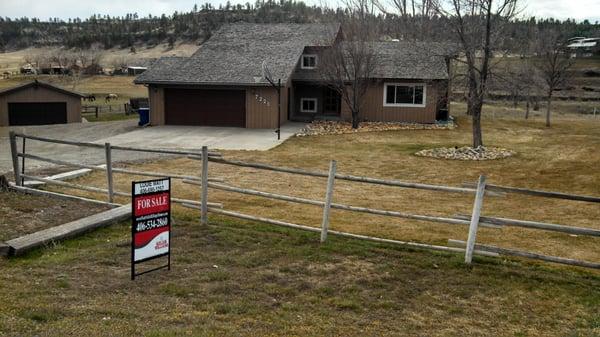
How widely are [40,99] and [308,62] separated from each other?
52.2 ft

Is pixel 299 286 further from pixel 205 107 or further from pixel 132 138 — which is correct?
pixel 205 107

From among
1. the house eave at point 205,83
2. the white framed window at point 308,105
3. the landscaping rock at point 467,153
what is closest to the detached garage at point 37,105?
the house eave at point 205,83

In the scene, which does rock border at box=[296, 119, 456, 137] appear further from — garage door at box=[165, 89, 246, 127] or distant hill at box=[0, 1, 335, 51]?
distant hill at box=[0, 1, 335, 51]

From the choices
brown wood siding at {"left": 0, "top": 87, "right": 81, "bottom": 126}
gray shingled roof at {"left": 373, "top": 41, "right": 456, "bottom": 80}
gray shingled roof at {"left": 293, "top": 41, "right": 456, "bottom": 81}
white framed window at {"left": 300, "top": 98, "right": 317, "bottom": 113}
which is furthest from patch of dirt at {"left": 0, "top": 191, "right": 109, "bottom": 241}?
brown wood siding at {"left": 0, "top": 87, "right": 81, "bottom": 126}

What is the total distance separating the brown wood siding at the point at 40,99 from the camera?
3338cm

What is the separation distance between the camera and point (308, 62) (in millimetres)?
34375

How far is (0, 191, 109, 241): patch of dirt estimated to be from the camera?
9.06 metres

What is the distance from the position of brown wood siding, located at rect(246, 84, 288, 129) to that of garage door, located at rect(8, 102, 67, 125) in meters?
12.2

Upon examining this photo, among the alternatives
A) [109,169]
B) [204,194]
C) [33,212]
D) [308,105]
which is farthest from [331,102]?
[33,212]

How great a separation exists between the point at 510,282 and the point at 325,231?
275 centimetres

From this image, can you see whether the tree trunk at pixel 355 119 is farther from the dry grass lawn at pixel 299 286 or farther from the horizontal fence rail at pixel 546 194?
the horizontal fence rail at pixel 546 194

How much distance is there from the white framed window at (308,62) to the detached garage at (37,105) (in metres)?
13.7

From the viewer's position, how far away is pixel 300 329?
578 cm

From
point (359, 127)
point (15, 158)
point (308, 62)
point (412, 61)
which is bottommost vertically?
point (359, 127)
